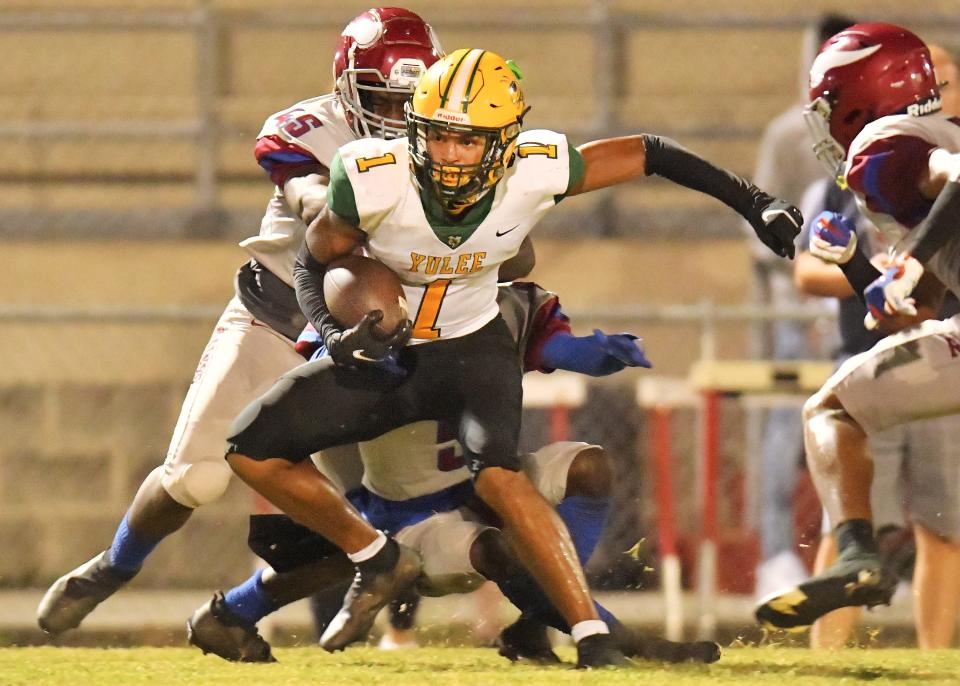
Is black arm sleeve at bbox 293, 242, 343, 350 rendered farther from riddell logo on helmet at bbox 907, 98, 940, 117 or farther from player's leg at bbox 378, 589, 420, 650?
player's leg at bbox 378, 589, 420, 650

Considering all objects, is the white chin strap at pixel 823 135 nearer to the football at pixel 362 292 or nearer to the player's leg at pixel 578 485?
the player's leg at pixel 578 485

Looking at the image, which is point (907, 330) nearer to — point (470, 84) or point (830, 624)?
point (470, 84)

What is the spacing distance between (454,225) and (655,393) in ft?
9.20

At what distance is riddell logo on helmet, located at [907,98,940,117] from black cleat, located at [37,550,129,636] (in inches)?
99.2

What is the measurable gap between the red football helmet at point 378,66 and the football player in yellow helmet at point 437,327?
421 millimetres

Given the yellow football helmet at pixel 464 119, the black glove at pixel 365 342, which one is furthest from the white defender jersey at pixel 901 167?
the black glove at pixel 365 342

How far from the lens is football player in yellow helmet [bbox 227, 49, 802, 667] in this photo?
4.64 metres

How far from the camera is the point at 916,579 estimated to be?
20.3ft

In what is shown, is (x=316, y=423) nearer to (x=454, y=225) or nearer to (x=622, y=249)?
(x=454, y=225)

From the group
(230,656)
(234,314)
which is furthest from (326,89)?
(230,656)

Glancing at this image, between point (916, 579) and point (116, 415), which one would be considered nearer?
point (916, 579)

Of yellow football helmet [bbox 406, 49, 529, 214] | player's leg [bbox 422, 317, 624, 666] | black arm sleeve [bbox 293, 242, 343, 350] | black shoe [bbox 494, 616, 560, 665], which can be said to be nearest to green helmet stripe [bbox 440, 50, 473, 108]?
yellow football helmet [bbox 406, 49, 529, 214]

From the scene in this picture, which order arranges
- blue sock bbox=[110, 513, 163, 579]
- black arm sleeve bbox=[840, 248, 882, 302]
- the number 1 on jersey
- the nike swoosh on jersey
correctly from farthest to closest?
blue sock bbox=[110, 513, 163, 579], black arm sleeve bbox=[840, 248, 882, 302], the number 1 on jersey, the nike swoosh on jersey

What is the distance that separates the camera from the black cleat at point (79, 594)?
5.52 m
